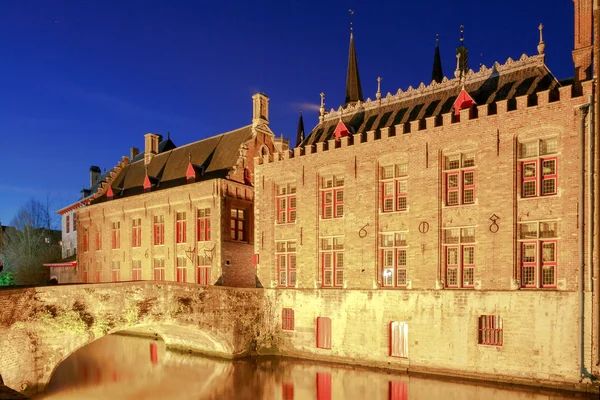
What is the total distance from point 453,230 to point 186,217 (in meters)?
15.3

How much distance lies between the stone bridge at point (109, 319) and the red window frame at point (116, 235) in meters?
10.4

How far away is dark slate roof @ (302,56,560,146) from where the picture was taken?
712 inches

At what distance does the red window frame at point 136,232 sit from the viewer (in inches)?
1172

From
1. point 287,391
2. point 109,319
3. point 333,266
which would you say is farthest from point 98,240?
point 287,391

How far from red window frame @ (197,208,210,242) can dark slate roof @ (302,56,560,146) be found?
6.75 meters

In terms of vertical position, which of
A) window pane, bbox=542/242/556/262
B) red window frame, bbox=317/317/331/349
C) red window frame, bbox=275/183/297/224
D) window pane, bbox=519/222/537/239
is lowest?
red window frame, bbox=317/317/331/349

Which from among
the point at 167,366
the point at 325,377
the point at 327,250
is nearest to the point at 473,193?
the point at 327,250

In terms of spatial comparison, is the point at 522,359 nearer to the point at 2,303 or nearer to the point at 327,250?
the point at 327,250

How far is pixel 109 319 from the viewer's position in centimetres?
1697

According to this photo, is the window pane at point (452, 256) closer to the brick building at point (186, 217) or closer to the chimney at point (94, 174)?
the brick building at point (186, 217)

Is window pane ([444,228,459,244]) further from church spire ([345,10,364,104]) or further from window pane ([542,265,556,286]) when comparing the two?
church spire ([345,10,364,104])

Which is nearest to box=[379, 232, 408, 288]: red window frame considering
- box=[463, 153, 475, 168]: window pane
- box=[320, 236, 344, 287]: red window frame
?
box=[320, 236, 344, 287]: red window frame

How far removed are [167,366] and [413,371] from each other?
10857 mm

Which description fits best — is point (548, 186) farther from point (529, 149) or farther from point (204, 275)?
point (204, 275)
